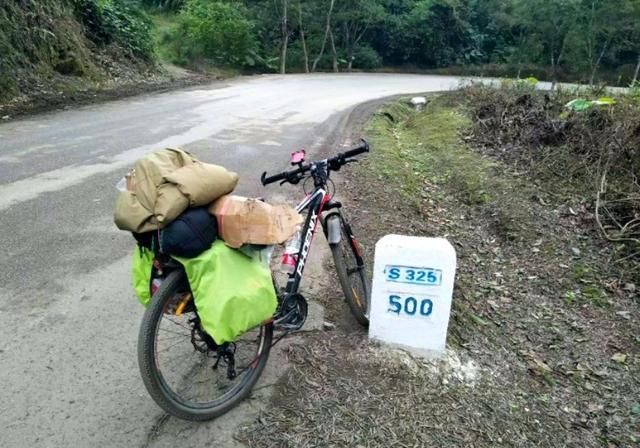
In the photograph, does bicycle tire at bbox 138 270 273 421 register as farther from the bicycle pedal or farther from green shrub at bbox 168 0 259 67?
green shrub at bbox 168 0 259 67

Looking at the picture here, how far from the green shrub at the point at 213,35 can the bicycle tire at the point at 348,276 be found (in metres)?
21.7

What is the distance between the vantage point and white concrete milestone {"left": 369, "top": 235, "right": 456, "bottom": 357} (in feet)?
10.1

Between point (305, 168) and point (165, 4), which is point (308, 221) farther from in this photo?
point (165, 4)

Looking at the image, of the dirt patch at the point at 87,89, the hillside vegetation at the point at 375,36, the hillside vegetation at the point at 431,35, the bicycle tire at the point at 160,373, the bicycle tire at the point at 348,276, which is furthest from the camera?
the hillside vegetation at the point at 431,35

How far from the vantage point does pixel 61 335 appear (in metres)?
3.28

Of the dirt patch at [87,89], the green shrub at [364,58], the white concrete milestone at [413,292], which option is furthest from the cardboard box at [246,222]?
the green shrub at [364,58]

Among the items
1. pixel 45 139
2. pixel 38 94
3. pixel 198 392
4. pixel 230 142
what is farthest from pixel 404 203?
pixel 38 94

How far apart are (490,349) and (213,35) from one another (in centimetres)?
2387

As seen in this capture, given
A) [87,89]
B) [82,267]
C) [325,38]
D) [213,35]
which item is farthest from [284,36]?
[82,267]

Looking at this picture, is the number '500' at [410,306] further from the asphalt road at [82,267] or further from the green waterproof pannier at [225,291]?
the green waterproof pannier at [225,291]

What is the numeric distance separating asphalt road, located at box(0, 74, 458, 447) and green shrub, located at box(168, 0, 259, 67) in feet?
46.6

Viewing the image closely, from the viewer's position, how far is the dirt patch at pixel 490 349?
2832mm

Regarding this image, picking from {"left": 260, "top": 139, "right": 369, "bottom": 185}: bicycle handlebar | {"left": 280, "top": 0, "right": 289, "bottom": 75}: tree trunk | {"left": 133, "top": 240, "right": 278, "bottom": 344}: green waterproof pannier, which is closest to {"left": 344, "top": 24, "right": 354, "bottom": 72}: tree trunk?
{"left": 280, "top": 0, "right": 289, "bottom": 75}: tree trunk

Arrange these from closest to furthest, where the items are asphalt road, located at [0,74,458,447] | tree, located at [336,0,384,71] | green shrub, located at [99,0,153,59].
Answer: asphalt road, located at [0,74,458,447]
green shrub, located at [99,0,153,59]
tree, located at [336,0,384,71]
